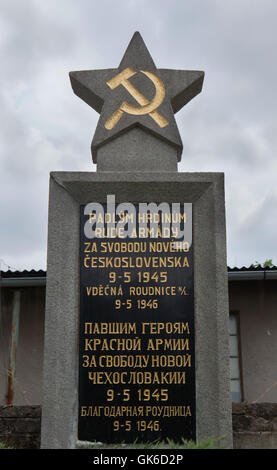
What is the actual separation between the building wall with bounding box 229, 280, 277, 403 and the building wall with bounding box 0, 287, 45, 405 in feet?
10.2

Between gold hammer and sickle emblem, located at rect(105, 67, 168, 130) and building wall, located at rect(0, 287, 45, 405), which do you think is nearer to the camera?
gold hammer and sickle emblem, located at rect(105, 67, 168, 130)

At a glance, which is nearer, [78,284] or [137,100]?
[78,284]

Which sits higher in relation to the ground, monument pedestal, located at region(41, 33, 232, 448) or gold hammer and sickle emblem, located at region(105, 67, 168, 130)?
gold hammer and sickle emblem, located at region(105, 67, 168, 130)

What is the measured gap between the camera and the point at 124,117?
558 cm

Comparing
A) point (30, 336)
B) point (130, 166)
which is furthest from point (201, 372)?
point (30, 336)

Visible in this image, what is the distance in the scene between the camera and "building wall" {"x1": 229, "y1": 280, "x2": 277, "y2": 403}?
8.22 m

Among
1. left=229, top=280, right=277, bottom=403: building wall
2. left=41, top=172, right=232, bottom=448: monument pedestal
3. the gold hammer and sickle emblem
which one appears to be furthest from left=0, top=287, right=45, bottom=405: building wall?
the gold hammer and sickle emblem

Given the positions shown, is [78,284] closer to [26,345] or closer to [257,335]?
[26,345]

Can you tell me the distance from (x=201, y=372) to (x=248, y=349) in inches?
147

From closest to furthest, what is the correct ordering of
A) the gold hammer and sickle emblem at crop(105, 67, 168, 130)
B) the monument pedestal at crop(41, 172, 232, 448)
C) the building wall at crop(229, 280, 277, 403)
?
the monument pedestal at crop(41, 172, 232, 448) < the gold hammer and sickle emblem at crop(105, 67, 168, 130) < the building wall at crop(229, 280, 277, 403)

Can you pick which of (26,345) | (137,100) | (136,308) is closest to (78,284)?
(136,308)

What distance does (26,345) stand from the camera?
28.0 feet

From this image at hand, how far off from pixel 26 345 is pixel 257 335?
12.0ft

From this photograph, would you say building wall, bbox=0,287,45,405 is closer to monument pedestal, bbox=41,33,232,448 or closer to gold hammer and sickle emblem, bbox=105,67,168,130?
monument pedestal, bbox=41,33,232,448
